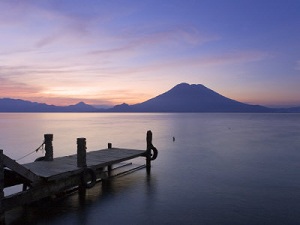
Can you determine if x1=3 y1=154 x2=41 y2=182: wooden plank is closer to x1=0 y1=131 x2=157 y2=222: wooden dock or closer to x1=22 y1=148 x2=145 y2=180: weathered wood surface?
x1=0 y1=131 x2=157 y2=222: wooden dock

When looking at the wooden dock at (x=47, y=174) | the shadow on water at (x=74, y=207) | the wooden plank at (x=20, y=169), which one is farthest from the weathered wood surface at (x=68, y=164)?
the shadow on water at (x=74, y=207)

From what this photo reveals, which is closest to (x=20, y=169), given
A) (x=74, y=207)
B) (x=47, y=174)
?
(x=47, y=174)

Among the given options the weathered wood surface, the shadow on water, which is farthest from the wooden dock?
the shadow on water

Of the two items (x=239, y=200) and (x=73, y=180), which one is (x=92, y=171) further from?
(x=239, y=200)

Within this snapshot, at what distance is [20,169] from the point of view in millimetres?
13945

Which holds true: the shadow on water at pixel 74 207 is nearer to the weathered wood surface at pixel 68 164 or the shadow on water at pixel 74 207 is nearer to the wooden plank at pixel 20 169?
the weathered wood surface at pixel 68 164

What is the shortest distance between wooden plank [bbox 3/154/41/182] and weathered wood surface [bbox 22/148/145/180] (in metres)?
0.58

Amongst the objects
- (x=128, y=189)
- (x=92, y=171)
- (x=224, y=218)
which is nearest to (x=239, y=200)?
(x=224, y=218)

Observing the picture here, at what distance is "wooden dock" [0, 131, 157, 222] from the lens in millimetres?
13459

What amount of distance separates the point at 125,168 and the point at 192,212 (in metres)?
13.0

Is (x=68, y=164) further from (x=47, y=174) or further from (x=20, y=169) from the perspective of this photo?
(x=20, y=169)

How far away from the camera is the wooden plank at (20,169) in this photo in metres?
13.3

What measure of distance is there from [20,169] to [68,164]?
504 cm

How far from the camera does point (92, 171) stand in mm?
18578
